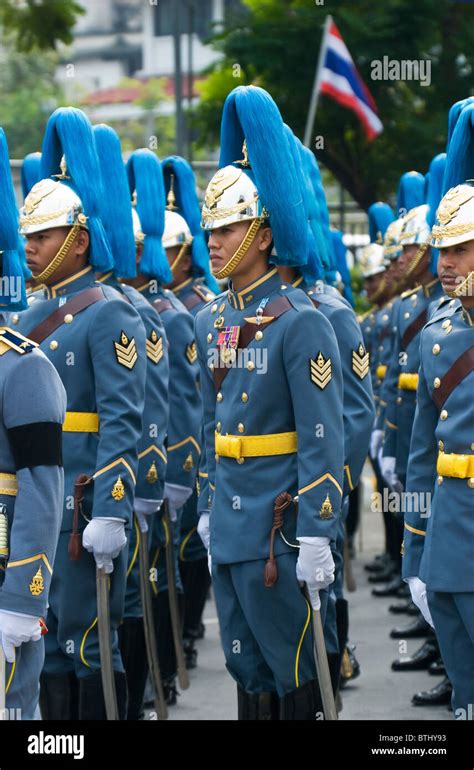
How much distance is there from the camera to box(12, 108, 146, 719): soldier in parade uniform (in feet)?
20.5

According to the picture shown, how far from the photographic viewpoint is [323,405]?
583 centimetres

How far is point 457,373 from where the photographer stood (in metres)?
5.41

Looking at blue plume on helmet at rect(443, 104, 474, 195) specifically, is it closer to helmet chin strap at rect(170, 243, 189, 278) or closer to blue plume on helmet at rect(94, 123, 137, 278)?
blue plume on helmet at rect(94, 123, 137, 278)

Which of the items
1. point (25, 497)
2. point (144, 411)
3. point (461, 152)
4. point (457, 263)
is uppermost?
point (461, 152)

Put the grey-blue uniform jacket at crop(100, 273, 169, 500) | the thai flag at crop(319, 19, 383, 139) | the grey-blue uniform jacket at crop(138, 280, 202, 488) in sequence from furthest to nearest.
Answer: the thai flag at crop(319, 19, 383, 139), the grey-blue uniform jacket at crop(138, 280, 202, 488), the grey-blue uniform jacket at crop(100, 273, 169, 500)

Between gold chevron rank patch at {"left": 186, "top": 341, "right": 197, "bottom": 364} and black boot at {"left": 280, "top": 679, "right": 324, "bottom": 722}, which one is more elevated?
gold chevron rank patch at {"left": 186, "top": 341, "right": 197, "bottom": 364}

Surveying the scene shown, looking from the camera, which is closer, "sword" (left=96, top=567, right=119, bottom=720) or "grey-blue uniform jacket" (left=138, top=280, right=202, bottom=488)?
"sword" (left=96, top=567, right=119, bottom=720)

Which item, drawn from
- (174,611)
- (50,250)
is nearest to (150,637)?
(174,611)

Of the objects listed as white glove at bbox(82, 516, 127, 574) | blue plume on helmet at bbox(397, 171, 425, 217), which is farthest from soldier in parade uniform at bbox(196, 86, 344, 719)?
blue plume on helmet at bbox(397, 171, 425, 217)

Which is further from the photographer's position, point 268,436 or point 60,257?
point 60,257

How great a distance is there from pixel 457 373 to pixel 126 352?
154cm

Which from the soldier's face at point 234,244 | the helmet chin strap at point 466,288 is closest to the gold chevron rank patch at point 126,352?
the soldier's face at point 234,244

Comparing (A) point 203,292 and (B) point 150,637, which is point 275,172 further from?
(A) point 203,292

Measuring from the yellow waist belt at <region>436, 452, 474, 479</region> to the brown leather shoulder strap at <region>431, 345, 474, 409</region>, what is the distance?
0.65ft
